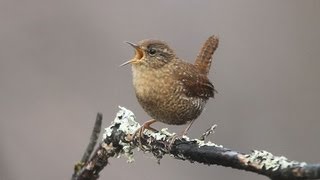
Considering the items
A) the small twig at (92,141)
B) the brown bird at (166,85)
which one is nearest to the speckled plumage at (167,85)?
the brown bird at (166,85)

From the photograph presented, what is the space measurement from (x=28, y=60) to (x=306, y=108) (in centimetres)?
261

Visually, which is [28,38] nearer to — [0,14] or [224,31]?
[0,14]

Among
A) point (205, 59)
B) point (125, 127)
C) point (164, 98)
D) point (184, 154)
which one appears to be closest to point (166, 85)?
point (164, 98)

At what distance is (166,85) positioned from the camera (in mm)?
3645

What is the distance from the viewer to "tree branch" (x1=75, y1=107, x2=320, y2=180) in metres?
2.13

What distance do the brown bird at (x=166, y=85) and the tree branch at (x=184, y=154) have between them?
→ 107 mm

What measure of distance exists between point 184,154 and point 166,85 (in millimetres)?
833

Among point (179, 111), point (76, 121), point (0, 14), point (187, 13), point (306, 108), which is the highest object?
point (187, 13)

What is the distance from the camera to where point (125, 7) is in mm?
8305

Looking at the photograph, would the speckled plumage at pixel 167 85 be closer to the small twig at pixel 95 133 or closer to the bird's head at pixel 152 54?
the bird's head at pixel 152 54

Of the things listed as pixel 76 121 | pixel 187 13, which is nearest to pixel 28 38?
pixel 76 121

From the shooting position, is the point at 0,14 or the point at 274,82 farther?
the point at 0,14

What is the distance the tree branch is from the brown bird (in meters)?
0.11

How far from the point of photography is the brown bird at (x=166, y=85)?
3.53m
